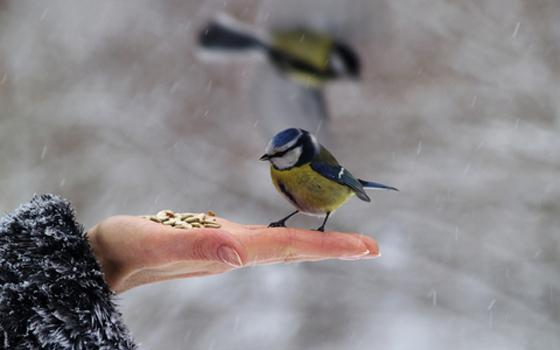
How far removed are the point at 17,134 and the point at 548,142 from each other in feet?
6.48

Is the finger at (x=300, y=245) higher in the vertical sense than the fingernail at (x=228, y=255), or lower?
lower

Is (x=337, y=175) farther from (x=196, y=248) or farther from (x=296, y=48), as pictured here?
(x=296, y=48)

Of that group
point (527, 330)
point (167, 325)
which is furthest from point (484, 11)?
point (167, 325)

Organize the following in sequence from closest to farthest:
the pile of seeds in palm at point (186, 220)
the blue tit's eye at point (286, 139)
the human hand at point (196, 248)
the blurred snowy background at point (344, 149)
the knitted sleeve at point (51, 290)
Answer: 1. the knitted sleeve at point (51, 290)
2. the human hand at point (196, 248)
3. the pile of seeds in palm at point (186, 220)
4. the blue tit's eye at point (286, 139)
5. the blurred snowy background at point (344, 149)

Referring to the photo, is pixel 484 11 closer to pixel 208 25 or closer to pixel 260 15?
pixel 260 15

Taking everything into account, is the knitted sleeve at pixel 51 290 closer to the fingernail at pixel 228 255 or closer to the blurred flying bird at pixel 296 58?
the fingernail at pixel 228 255

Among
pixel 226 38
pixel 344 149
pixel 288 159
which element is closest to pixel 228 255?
pixel 288 159

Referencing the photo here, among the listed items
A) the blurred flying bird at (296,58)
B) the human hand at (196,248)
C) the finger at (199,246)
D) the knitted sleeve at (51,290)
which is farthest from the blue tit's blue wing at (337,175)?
the blurred flying bird at (296,58)

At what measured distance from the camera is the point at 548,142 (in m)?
2.38

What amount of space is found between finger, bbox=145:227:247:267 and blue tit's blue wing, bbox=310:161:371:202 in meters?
0.31

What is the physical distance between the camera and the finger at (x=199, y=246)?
0.82 m

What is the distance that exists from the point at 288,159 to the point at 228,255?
0.34m

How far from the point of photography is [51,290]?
756mm

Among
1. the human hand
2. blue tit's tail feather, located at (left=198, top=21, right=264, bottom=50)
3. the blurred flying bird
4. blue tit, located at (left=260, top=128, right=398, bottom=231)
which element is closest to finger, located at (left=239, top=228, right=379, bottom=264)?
the human hand
